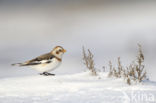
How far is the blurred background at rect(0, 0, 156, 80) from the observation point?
49.2 feet

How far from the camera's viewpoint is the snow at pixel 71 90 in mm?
7430

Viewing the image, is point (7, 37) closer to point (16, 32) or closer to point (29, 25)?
point (16, 32)

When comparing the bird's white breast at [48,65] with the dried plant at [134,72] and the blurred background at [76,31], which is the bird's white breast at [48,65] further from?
the blurred background at [76,31]

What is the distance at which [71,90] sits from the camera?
8039 mm

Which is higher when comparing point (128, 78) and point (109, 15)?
point (109, 15)

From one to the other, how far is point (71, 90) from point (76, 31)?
41.7ft

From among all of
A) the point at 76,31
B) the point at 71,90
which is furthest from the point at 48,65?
the point at 76,31

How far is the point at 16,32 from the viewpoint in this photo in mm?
21359

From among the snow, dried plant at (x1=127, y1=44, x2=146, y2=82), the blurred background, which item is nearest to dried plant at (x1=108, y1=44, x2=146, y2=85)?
dried plant at (x1=127, y1=44, x2=146, y2=82)

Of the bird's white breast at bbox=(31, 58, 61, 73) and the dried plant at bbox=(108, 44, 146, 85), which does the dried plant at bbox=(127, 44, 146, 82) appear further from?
the bird's white breast at bbox=(31, 58, 61, 73)

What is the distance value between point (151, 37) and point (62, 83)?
9.63m

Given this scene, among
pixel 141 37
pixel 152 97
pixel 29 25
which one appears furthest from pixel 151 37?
pixel 152 97

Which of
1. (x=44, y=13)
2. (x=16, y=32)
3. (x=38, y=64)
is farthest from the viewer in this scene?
(x=44, y=13)

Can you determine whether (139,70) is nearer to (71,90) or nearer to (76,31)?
(71,90)
